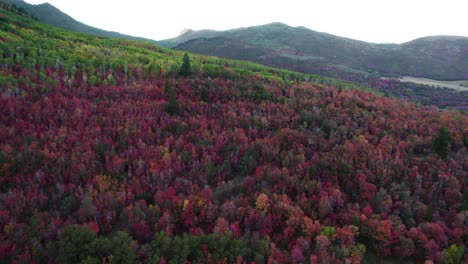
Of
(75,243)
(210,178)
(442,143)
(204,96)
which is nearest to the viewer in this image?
(75,243)

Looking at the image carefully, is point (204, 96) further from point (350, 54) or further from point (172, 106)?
point (350, 54)

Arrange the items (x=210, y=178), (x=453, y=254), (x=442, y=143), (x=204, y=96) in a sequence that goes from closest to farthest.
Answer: (x=453, y=254), (x=210, y=178), (x=442, y=143), (x=204, y=96)

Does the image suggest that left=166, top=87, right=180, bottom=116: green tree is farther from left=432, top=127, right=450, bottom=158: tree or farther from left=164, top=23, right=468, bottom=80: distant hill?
left=164, top=23, right=468, bottom=80: distant hill

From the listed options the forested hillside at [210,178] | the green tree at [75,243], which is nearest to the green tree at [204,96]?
the forested hillside at [210,178]

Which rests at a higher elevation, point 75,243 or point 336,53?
point 336,53

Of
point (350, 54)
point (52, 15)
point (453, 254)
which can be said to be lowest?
point (453, 254)

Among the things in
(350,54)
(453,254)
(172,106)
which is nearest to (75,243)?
(172,106)

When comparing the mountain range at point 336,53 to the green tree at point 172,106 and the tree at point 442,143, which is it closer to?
the tree at point 442,143

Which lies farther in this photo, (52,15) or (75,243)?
(52,15)
